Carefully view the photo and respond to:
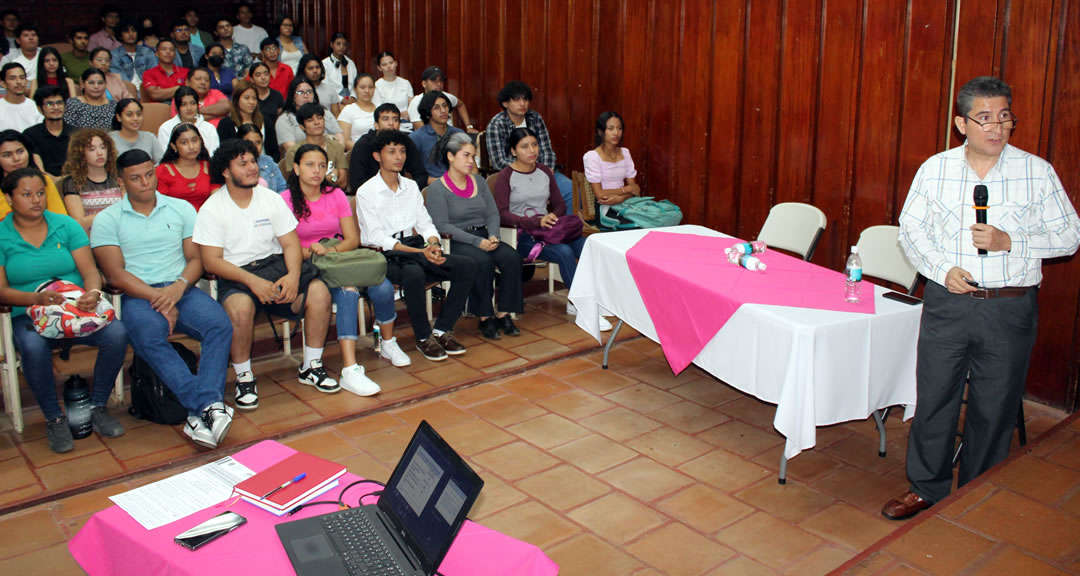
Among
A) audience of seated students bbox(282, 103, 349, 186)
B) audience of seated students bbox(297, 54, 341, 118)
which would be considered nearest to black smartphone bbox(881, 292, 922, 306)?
audience of seated students bbox(282, 103, 349, 186)

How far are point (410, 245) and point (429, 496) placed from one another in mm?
3289

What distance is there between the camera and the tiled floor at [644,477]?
291 cm

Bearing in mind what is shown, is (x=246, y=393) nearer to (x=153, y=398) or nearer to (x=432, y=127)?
(x=153, y=398)

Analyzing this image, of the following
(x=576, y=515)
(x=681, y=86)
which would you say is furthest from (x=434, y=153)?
(x=576, y=515)

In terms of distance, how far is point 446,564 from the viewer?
6.27 feet

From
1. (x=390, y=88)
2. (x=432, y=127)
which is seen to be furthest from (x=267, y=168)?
(x=390, y=88)

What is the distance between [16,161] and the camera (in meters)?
4.49

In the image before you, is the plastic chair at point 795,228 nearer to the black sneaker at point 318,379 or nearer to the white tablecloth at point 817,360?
the white tablecloth at point 817,360

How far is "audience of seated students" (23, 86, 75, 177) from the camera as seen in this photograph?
5.39 m

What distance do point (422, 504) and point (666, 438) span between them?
7.15 feet

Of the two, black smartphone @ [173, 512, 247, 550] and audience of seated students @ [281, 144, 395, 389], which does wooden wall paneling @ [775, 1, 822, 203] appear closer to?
audience of seated students @ [281, 144, 395, 389]

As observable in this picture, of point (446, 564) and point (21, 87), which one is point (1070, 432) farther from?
point (21, 87)

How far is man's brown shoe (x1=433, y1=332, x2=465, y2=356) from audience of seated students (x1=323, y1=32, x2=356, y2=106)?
423 centimetres

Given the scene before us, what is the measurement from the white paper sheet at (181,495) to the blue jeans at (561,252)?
3.42 metres
